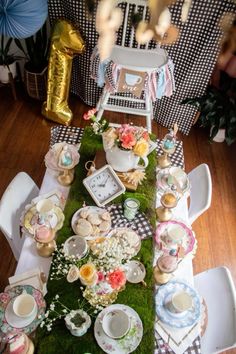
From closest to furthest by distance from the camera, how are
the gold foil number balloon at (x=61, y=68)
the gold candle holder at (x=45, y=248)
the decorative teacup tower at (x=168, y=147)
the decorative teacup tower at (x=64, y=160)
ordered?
the gold candle holder at (x=45, y=248) < the decorative teacup tower at (x=64, y=160) < the decorative teacup tower at (x=168, y=147) < the gold foil number balloon at (x=61, y=68)

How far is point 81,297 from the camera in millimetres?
1561

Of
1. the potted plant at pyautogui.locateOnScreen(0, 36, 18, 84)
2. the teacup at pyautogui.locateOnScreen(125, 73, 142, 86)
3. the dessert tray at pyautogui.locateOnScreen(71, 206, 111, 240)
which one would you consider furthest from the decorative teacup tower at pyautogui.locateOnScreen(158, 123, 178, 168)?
the potted plant at pyautogui.locateOnScreen(0, 36, 18, 84)

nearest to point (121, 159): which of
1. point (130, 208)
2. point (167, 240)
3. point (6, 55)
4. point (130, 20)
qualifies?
point (130, 208)

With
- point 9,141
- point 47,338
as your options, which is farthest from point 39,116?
point 47,338

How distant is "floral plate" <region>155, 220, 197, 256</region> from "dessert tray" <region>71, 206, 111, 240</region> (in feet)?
0.89

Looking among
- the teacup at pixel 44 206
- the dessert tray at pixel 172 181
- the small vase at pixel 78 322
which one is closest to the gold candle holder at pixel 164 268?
the small vase at pixel 78 322

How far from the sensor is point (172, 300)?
157 centimetres

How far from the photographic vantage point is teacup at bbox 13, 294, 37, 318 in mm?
1479

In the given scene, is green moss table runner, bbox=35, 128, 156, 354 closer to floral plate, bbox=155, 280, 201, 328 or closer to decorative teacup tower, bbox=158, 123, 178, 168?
floral plate, bbox=155, 280, 201, 328

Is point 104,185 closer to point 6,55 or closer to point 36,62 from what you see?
point 36,62

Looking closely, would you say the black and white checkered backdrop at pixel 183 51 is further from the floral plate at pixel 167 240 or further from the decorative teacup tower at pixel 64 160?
the floral plate at pixel 167 240

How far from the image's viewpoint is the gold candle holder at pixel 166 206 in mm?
1853

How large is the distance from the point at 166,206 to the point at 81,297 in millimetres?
640

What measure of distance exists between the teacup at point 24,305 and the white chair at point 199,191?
1021mm
